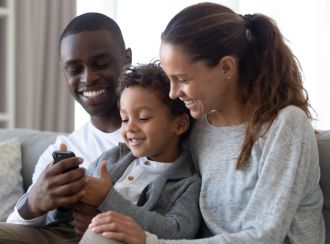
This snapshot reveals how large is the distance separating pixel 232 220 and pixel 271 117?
27 cm

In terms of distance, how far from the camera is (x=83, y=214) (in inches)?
55.5

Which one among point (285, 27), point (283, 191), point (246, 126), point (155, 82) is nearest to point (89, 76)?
point (155, 82)

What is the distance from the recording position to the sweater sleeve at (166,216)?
1.35m

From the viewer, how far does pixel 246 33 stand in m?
1.40

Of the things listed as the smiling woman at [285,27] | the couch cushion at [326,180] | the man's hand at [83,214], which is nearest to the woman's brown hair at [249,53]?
the couch cushion at [326,180]

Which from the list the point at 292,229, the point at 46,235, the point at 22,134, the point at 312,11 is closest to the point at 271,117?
the point at 292,229

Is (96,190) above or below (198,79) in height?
below

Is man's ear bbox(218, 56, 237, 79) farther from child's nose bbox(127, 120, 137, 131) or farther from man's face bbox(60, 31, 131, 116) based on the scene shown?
man's face bbox(60, 31, 131, 116)

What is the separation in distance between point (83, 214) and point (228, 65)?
1.71 feet

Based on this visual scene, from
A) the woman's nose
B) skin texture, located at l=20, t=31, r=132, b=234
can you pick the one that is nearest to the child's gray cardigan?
the woman's nose

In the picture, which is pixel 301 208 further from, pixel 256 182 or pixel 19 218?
pixel 19 218

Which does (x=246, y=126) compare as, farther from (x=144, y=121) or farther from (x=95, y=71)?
(x=95, y=71)

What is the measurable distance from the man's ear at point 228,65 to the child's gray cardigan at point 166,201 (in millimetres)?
285

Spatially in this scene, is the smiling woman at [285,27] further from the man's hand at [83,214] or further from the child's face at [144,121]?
the man's hand at [83,214]
